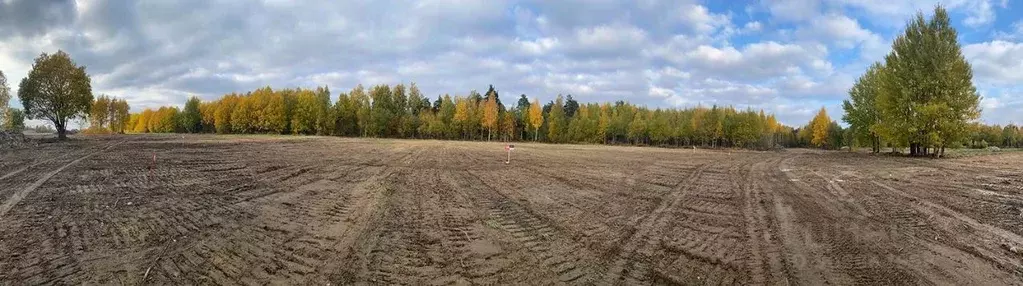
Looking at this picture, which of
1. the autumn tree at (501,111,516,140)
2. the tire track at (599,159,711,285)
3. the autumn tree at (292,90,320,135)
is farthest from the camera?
the autumn tree at (501,111,516,140)

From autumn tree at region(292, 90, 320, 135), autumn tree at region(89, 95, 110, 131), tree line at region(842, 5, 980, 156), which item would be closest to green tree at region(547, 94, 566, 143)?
autumn tree at region(292, 90, 320, 135)

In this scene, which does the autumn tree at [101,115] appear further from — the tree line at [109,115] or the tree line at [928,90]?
the tree line at [928,90]

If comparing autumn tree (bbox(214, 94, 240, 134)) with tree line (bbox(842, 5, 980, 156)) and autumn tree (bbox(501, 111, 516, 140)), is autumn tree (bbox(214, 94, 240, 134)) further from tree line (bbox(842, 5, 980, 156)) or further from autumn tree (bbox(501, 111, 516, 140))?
tree line (bbox(842, 5, 980, 156))

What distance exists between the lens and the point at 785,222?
359 inches

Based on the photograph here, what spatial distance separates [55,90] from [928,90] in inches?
2750

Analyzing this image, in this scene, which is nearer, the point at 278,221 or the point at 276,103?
the point at 278,221

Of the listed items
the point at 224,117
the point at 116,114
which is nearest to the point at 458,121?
the point at 224,117

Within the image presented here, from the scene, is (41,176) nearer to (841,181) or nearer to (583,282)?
(583,282)

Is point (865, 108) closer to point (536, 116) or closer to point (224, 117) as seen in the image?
point (536, 116)

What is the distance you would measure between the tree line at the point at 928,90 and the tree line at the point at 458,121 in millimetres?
56501

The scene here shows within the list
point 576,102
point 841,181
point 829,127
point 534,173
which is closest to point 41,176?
point 534,173

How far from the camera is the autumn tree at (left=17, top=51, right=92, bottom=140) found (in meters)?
42.0

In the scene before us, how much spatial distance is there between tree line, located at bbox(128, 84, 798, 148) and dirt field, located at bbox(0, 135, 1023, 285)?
79.0 metres

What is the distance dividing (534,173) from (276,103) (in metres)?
87.3
